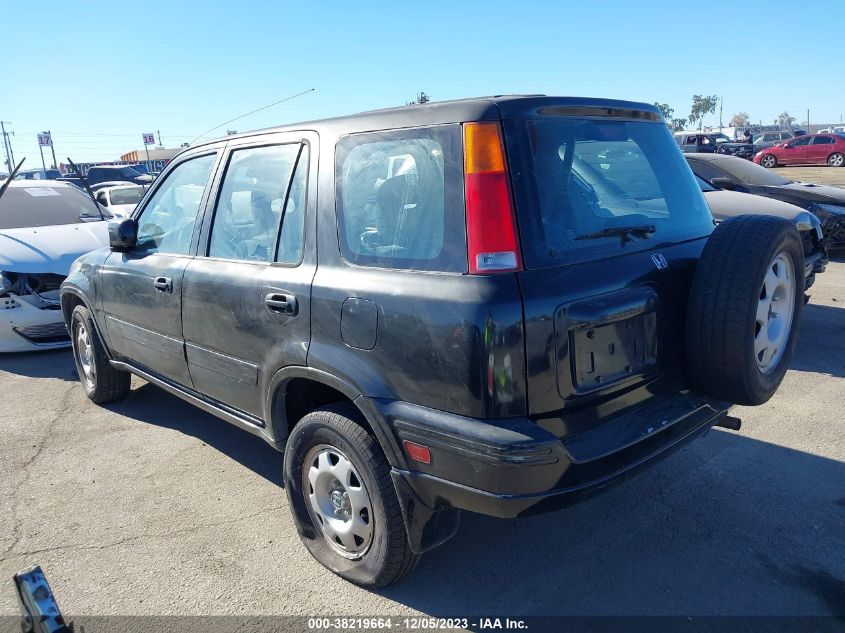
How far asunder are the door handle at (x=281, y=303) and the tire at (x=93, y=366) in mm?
2519

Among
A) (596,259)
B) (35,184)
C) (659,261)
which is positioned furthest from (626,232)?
(35,184)

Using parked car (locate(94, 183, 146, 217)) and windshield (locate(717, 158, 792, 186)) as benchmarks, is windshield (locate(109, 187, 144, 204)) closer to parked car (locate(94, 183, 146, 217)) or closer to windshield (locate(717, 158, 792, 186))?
parked car (locate(94, 183, 146, 217))

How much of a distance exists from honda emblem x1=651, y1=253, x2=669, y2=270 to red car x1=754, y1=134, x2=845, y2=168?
30419 mm

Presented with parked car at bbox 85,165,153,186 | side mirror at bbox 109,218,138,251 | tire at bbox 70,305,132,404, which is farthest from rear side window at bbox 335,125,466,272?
parked car at bbox 85,165,153,186

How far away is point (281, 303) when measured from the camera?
2.98 metres

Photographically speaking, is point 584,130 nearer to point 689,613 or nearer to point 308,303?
point 308,303

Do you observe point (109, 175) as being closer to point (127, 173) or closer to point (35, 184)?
point (127, 173)

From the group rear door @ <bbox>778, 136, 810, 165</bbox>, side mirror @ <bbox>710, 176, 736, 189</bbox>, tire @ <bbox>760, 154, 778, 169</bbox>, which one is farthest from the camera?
tire @ <bbox>760, 154, 778, 169</bbox>

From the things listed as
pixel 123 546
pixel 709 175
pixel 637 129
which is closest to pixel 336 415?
pixel 123 546

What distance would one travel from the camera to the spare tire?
8.88 feet

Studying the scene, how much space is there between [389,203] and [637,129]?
1.29m

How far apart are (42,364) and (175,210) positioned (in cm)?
354

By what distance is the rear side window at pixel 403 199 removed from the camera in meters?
2.45

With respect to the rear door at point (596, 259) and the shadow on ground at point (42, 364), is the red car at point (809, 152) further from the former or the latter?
the rear door at point (596, 259)
